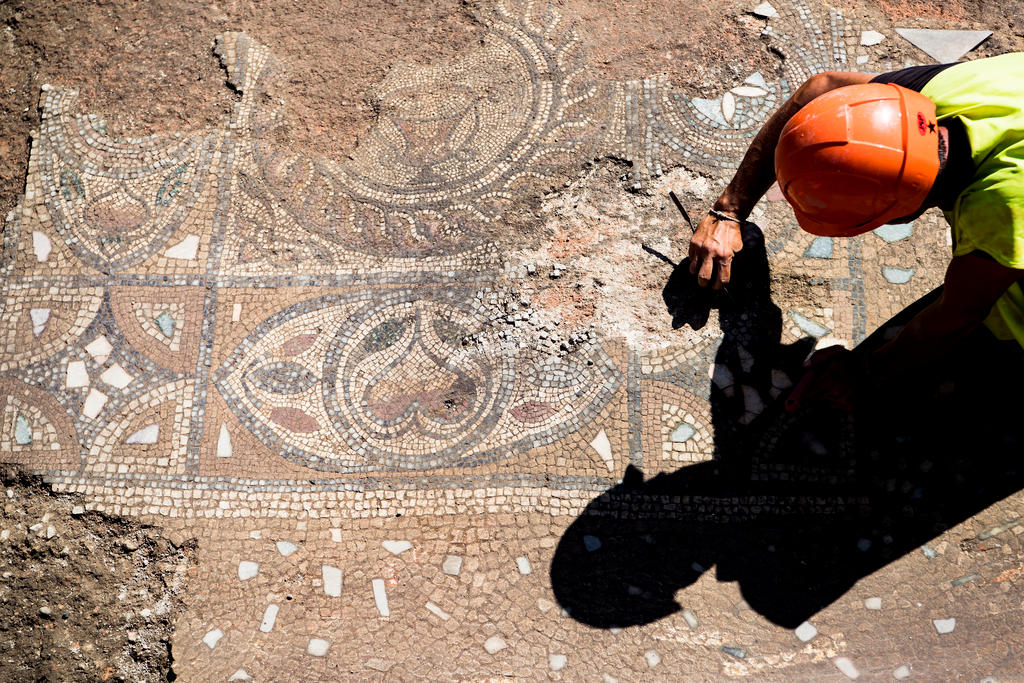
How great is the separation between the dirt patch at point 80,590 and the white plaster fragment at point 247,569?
24cm

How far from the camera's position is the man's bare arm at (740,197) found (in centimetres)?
310

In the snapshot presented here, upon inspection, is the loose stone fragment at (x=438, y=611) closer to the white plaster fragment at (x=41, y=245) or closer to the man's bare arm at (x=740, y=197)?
the man's bare arm at (x=740, y=197)

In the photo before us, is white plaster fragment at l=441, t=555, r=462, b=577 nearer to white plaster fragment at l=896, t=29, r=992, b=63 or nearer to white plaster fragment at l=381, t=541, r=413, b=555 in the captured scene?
white plaster fragment at l=381, t=541, r=413, b=555

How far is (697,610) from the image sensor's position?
3105 millimetres

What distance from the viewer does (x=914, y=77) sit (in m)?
2.81

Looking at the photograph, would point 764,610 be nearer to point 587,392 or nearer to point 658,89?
point 587,392

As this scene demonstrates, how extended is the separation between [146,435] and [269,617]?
1.07m

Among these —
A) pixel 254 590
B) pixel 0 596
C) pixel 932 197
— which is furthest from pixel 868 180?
pixel 0 596

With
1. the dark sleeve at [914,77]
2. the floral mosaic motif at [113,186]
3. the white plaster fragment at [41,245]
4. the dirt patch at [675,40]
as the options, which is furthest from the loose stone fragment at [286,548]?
the dark sleeve at [914,77]

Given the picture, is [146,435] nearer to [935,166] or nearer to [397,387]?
[397,387]

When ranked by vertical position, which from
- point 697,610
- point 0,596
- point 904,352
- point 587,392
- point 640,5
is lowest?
point 0,596

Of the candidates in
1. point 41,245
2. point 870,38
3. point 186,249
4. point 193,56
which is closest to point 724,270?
point 870,38

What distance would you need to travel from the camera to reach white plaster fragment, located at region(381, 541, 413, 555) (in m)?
3.25

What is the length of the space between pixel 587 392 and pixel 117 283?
8.09ft
